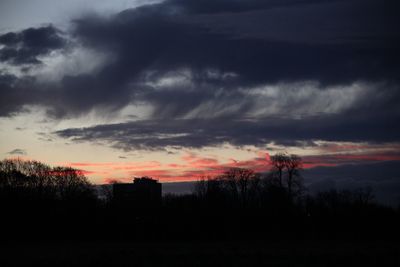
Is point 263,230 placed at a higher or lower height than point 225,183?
lower

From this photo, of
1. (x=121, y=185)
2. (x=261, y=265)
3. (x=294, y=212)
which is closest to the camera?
(x=261, y=265)

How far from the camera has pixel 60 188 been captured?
104 metres

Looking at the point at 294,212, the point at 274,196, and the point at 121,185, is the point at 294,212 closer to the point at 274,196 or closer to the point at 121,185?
the point at 274,196

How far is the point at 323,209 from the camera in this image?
274ft

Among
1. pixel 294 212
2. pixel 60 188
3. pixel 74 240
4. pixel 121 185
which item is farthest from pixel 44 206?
pixel 121 185

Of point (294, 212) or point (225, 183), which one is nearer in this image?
point (294, 212)

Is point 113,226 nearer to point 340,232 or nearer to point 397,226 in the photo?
point 340,232

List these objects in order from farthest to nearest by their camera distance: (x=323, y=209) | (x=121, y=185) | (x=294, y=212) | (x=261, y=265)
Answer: (x=121, y=185), (x=323, y=209), (x=294, y=212), (x=261, y=265)

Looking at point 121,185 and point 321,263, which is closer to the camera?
point 321,263

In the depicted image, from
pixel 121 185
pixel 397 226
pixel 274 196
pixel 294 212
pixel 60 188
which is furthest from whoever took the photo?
pixel 121 185

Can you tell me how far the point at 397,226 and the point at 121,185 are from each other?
11116cm

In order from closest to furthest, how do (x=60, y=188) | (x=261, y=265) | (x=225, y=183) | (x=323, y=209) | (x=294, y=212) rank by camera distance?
(x=261, y=265)
(x=294, y=212)
(x=323, y=209)
(x=60, y=188)
(x=225, y=183)

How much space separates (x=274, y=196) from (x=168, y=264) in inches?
2435

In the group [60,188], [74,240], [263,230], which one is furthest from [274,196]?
[60,188]
